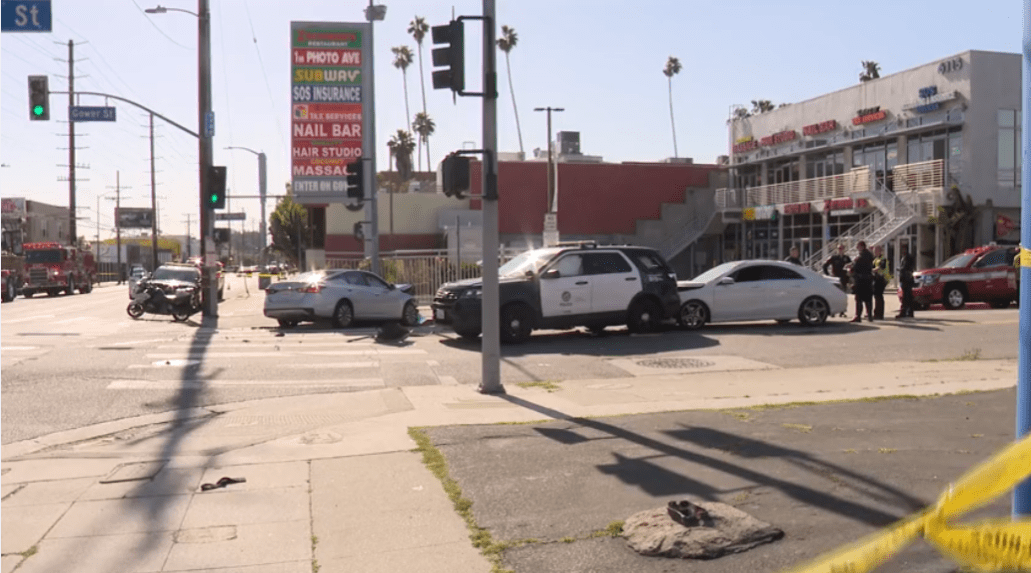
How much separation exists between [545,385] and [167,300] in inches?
612

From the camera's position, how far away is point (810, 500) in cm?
633

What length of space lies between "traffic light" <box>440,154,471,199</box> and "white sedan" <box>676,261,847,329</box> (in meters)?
8.64

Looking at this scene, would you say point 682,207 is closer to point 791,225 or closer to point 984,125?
point 791,225

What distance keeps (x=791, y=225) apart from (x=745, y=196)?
4.86 meters

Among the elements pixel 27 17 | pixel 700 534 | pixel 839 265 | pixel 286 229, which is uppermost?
pixel 27 17

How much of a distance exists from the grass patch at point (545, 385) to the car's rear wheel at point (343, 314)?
9.73 metres

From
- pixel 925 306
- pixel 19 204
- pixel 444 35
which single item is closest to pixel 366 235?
pixel 925 306

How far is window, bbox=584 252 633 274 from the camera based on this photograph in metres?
18.3

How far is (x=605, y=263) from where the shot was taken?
727 inches

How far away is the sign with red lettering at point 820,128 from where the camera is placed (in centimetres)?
4517

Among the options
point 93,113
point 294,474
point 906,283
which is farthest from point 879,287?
point 93,113

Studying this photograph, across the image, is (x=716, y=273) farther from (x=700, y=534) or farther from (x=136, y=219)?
(x=136, y=219)

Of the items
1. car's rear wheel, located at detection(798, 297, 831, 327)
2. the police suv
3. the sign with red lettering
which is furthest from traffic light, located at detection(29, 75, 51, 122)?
the sign with red lettering

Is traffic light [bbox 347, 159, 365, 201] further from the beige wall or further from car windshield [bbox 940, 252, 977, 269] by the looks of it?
the beige wall
